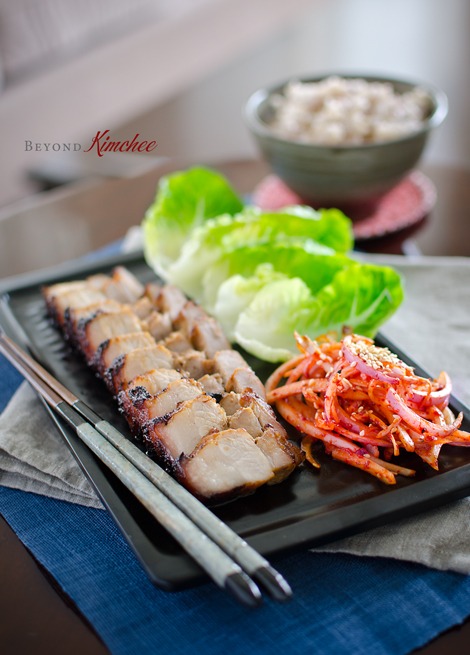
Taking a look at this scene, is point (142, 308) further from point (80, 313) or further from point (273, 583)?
point (273, 583)

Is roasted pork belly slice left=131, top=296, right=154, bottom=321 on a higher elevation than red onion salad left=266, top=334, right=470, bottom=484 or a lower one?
higher

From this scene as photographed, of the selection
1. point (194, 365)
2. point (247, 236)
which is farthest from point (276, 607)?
point (247, 236)

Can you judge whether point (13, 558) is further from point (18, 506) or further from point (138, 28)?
point (138, 28)

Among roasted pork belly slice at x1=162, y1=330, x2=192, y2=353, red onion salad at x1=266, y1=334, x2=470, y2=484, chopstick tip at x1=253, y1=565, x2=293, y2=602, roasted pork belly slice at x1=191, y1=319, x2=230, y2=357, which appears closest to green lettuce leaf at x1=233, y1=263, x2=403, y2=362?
roasted pork belly slice at x1=191, y1=319, x2=230, y2=357

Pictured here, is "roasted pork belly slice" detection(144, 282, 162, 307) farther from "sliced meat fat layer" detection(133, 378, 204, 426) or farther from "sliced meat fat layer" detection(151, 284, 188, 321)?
"sliced meat fat layer" detection(133, 378, 204, 426)

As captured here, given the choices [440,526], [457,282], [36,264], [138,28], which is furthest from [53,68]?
[440,526]

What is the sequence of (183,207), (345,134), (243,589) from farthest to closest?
1. (345,134)
2. (183,207)
3. (243,589)

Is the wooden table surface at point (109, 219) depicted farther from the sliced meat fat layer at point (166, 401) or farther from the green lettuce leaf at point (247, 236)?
the sliced meat fat layer at point (166, 401)
